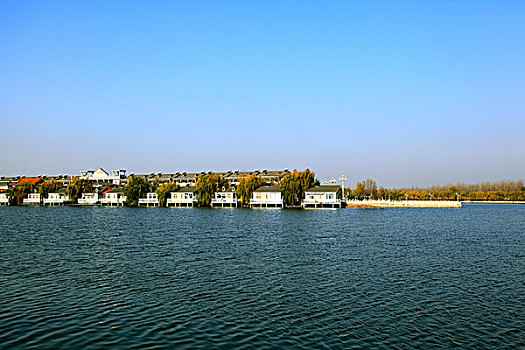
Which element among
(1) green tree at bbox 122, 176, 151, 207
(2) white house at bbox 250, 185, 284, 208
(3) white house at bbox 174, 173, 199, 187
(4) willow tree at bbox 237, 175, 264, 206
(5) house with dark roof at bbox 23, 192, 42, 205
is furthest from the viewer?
(3) white house at bbox 174, 173, 199, 187

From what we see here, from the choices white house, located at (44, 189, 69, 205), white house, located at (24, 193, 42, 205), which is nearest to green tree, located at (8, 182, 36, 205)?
white house, located at (24, 193, 42, 205)

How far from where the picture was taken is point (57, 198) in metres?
130

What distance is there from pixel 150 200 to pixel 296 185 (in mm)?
42812

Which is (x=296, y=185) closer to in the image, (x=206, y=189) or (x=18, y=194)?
(x=206, y=189)

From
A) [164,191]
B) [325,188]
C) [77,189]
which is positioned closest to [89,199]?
[77,189]

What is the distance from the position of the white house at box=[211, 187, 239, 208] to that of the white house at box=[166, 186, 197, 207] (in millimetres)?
6580

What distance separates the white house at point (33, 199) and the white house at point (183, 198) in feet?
151

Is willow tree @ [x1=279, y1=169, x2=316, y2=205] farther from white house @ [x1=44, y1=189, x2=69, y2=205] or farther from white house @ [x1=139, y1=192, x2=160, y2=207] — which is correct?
white house @ [x1=44, y1=189, x2=69, y2=205]

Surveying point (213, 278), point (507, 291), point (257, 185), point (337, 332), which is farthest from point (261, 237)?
point (257, 185)

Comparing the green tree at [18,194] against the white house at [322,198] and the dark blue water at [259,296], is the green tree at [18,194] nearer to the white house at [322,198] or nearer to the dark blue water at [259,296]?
the white house at [322,198]

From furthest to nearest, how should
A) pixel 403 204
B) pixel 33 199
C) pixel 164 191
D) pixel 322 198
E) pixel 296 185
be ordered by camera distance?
pixel 33 199, pixel 403 204, pixel 164 191, pixel 296 185, pixel 322 198

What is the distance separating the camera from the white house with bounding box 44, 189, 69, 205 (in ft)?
421

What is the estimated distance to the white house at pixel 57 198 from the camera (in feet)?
421

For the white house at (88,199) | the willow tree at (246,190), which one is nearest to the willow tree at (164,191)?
the willow tree at (246,190)
